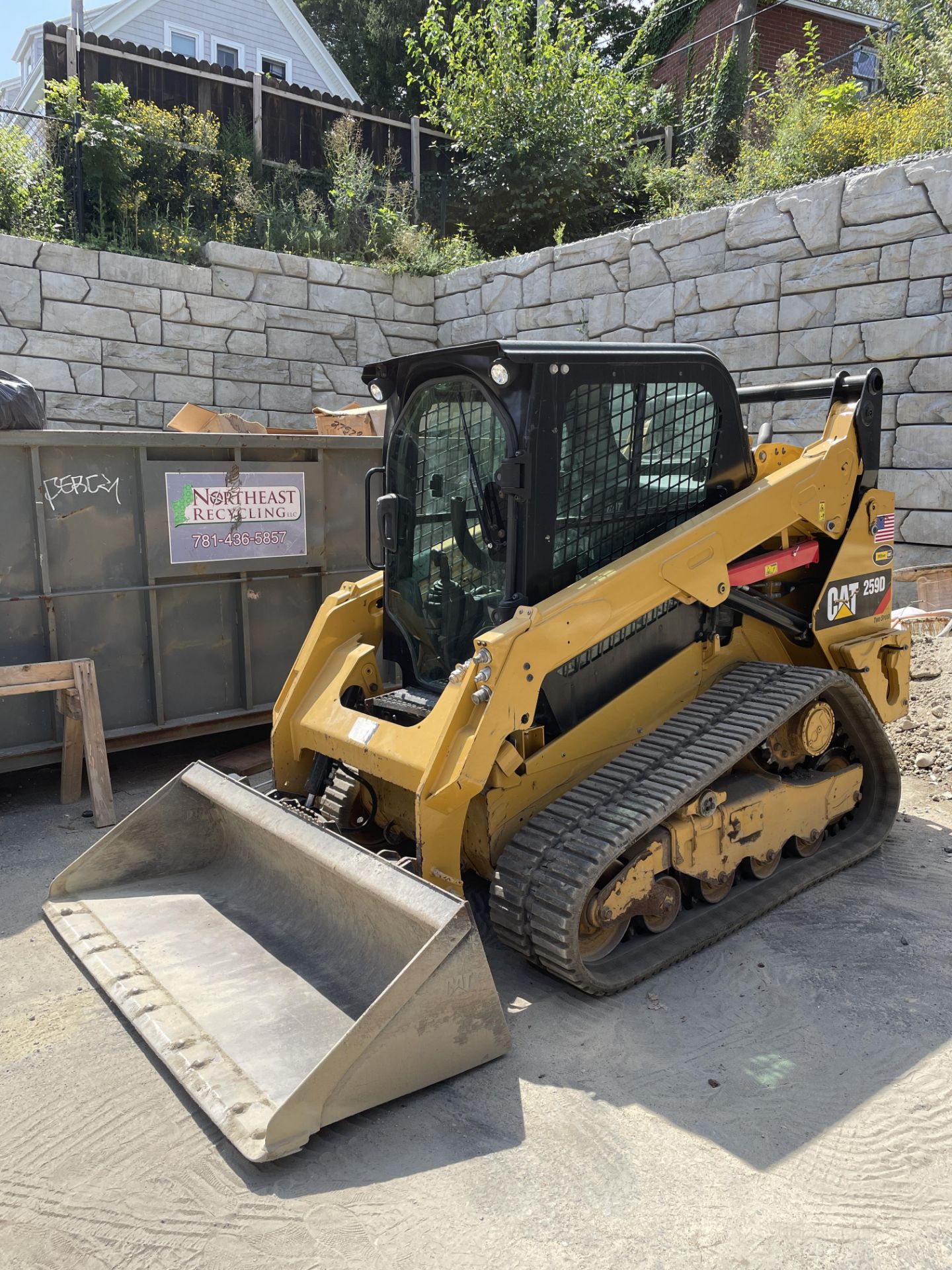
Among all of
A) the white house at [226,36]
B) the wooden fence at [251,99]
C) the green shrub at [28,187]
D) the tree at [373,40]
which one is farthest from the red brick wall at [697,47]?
the green shrub at [28,187]

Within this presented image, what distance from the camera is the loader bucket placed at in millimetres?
2938

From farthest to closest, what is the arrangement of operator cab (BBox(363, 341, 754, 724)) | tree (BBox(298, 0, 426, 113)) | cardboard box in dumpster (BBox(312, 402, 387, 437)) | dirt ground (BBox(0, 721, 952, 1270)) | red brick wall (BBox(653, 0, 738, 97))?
tree (BBox(298, 0, 426, 113)) → red brick wall (BBox(653, 0, 738, 97)) → cardboard box in dumpster (BBox(312, 402, 387, 437)) → operator cab (BBox(363, 341, 754, 724)) → dirt ground (BBox(0, 721, 952, 1270))

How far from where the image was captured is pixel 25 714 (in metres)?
5.79

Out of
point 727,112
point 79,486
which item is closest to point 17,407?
point 79,486

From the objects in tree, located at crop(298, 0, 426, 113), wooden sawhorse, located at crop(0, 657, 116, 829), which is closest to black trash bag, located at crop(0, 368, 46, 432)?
wooden sawhorse, located at crop(0, 657, 116, 829)

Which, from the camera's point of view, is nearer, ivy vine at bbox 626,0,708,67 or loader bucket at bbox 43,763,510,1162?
loader bucket at bbox 43,763,510,1162

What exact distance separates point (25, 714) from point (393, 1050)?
3.75 m

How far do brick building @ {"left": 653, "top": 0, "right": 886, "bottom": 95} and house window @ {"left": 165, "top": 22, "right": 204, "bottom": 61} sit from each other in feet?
31.7

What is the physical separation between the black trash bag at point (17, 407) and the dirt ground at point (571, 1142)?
2.96 m

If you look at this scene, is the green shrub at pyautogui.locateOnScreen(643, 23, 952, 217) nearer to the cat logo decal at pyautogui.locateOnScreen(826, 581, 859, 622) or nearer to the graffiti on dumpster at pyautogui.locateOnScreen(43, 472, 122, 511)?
the cat logo decal at pyautogui.locateOnScreen(826, 581, 859, 622)

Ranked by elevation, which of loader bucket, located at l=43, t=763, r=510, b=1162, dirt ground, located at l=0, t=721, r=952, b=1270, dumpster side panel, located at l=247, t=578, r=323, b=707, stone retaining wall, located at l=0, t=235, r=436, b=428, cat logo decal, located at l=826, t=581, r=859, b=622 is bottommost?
dirt ground, located at l=0, t=721, r=952, b=1270

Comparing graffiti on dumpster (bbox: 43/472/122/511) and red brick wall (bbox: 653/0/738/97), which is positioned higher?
red brick wall (bbox: 653/0/738/97)

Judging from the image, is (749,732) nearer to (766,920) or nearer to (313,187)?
(766,920)

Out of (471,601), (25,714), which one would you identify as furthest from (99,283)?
(471,601)
